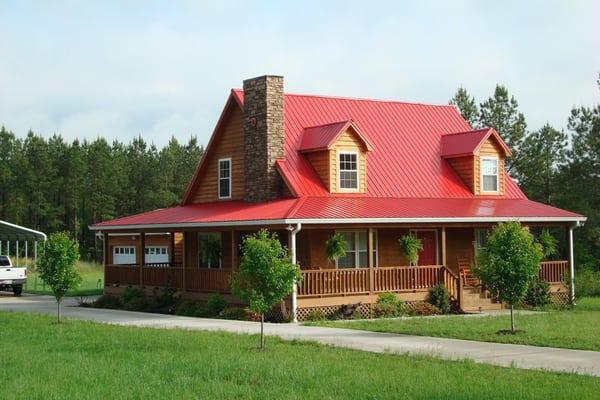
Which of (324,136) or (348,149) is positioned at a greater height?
(324,136)

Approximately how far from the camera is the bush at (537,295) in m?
29.9

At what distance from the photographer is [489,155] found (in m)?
33.4

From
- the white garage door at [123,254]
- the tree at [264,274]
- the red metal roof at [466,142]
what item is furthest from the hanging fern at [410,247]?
the white garage door at [123,254]

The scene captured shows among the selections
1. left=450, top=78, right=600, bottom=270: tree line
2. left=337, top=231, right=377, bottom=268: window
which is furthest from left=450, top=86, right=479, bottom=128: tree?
left=337, top=231, right=377, bottom=268: window

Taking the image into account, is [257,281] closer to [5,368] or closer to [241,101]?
[5,368]

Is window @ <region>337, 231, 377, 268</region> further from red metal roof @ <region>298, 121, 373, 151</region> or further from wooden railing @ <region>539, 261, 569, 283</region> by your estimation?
wooden railing @ <region>539, 261, 569, 283</region>

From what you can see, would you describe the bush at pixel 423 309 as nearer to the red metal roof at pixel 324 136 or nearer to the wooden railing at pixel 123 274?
the red metal roof at pixel 324 136

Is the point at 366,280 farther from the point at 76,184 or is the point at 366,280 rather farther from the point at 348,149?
the point at 76,184

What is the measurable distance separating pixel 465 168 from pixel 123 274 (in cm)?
1309

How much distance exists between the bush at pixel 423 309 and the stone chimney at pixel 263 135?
561cm

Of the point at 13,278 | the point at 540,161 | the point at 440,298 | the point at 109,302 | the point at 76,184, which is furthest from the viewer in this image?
the point at 76,184

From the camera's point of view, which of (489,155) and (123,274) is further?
(489,155)

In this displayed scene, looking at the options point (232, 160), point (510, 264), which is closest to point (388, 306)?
point (510, 264)

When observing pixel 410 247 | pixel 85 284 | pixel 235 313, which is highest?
pixel 410 247
